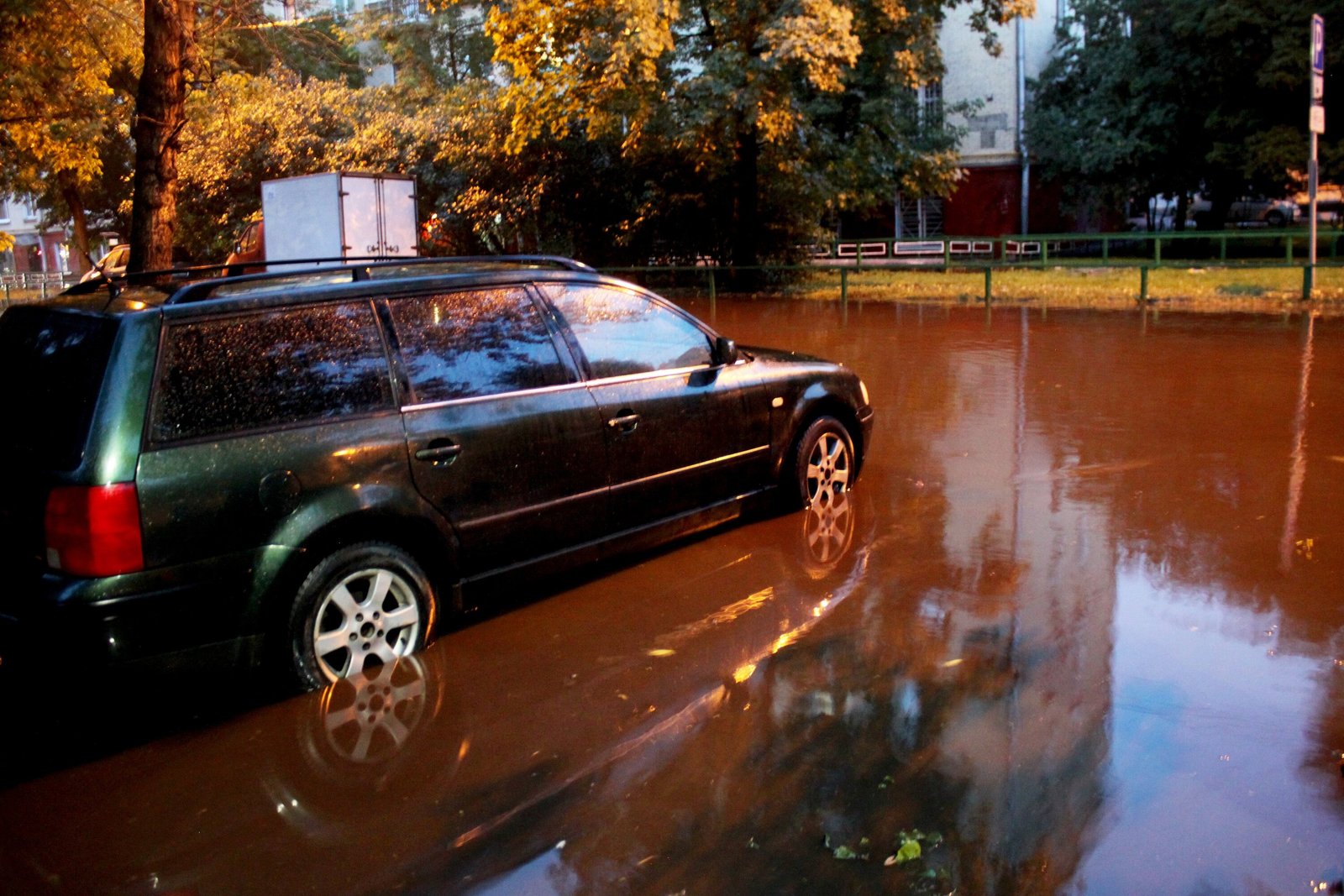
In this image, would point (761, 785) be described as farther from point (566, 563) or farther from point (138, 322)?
point (138, 322)

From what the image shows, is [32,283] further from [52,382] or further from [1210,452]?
[52,382]

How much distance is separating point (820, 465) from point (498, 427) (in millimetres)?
2642

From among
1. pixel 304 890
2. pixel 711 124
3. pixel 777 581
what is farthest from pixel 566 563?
pixel 711 124

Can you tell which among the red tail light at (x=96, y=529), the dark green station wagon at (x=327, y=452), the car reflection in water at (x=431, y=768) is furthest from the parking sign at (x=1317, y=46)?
the red tail light at (x=96, y=529)

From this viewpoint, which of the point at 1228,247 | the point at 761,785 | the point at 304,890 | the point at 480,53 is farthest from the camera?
the point at 480,53

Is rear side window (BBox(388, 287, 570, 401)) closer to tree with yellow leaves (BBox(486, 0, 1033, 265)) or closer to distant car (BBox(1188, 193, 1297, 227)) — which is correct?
tree with yellow leaves (BBox(486, 0, 1033, 265))

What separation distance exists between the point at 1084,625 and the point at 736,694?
1.71 m

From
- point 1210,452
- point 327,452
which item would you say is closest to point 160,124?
point 327,452

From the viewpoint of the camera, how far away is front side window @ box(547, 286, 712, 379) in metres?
6.29

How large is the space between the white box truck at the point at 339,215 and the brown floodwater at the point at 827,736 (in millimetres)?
18799

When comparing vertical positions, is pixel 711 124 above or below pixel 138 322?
above

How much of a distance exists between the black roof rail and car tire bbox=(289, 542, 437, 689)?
44.6 inches

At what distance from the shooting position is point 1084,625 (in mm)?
5633

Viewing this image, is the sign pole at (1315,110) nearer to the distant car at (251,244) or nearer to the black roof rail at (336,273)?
the black roof rail at (336,273)
